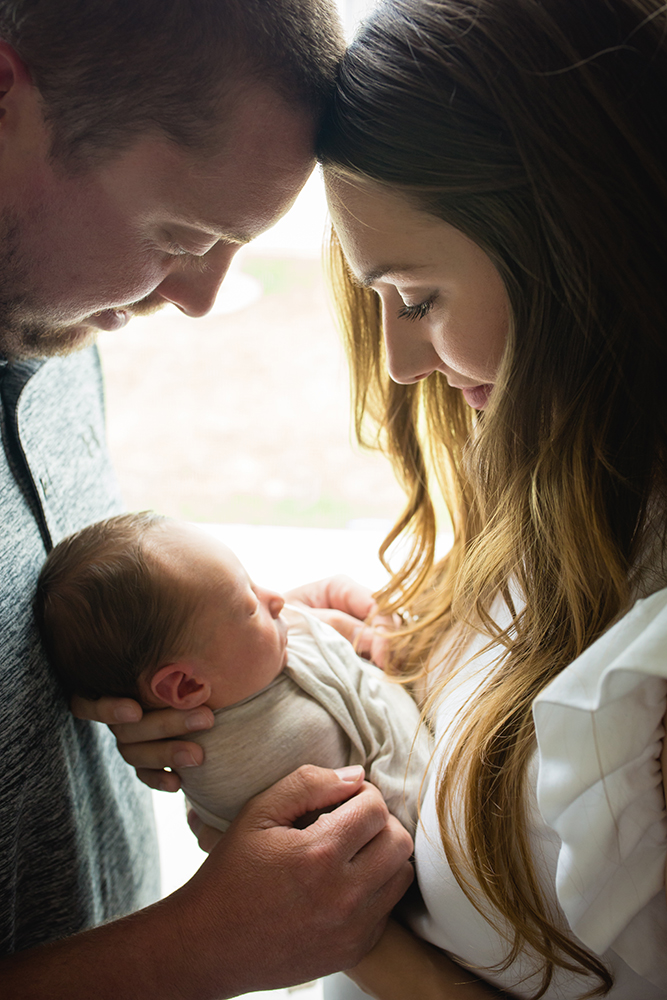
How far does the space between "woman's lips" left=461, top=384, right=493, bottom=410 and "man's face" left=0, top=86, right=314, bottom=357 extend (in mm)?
365

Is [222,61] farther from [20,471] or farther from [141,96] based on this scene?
[20,471]

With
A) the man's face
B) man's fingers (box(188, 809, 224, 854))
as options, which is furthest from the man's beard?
man's fingers (box(188, 809, 224, 854))

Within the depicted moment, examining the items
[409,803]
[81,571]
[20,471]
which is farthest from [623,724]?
[20,471]

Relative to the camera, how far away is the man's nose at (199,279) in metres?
1.21

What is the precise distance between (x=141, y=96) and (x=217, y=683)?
0.79 meters

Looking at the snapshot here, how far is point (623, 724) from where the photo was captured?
0.77m

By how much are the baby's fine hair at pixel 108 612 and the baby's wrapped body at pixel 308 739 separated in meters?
0.17

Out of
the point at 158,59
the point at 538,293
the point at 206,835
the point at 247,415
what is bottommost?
the point at 206,835

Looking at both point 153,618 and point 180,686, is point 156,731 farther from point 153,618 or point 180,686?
point 153,618

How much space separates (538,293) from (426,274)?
0.45ft

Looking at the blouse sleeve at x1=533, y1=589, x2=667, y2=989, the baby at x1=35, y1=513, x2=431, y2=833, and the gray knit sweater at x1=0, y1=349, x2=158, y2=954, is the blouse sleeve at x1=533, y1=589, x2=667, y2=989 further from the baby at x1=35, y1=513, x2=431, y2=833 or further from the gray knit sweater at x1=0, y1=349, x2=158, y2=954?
the gray knit sweater at x1=0, y1=349, x2=158, y2=954

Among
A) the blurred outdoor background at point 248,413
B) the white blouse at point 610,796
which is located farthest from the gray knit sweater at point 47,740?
the blurred outdoor background at point 248,413

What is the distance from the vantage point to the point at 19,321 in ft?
3.71

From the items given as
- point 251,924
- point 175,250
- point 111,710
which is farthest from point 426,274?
point 251,924
